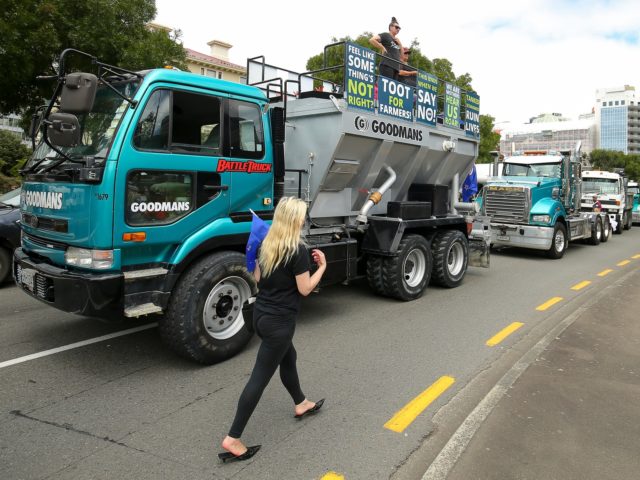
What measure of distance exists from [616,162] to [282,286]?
290 feet

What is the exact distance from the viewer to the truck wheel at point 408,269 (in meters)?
7.21

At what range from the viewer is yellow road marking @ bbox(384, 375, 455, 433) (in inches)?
145

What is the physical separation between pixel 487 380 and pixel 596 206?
15.2 m

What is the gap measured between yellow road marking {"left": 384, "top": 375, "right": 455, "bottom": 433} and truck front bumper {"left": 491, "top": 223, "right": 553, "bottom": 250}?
9159 millimetres

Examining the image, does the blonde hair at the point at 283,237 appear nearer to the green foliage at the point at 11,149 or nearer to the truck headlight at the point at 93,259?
the truck headlight at the point at 93,259

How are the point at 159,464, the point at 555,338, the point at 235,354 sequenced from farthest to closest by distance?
the point at 555,338 → the point at 235,354 → the point at 159,464

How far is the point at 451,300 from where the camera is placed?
782 cm

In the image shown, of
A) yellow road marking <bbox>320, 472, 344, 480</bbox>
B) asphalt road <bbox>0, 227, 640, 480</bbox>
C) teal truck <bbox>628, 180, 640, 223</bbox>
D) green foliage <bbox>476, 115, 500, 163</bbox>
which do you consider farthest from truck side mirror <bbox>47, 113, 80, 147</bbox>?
green foliage <bbox>476, 115, 500, 163</bbox>

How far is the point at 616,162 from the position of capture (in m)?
Answer: 77.1

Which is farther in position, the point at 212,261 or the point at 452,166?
the point at 452,166

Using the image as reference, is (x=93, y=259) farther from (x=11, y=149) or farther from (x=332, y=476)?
(x=11, y=149)

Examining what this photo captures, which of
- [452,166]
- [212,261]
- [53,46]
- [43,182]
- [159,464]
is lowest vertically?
[159,464]

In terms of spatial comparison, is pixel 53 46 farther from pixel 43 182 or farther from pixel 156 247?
pixel 156 247

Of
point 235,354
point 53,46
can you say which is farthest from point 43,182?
point 53,46
